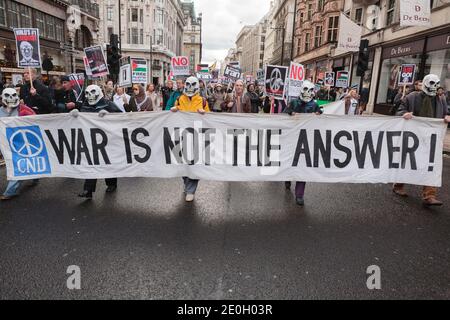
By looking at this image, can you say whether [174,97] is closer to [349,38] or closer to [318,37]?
[349,38]

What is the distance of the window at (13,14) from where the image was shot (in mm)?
24938

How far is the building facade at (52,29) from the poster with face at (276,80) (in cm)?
1282

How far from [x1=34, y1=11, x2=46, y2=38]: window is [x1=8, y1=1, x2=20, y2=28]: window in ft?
11.2

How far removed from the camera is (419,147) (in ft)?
17.6

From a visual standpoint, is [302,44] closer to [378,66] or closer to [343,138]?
[378,66]

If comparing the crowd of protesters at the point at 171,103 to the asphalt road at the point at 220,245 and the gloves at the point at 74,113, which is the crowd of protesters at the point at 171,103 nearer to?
the asphalt road at the point at 220,245

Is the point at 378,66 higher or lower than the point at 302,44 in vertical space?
lower

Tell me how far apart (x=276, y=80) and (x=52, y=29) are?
31.5m

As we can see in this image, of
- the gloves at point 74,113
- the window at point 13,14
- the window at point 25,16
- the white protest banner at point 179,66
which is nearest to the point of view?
the gloves at point 74,113

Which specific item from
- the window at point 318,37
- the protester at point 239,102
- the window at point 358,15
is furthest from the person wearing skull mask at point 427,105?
the window at point 318,37

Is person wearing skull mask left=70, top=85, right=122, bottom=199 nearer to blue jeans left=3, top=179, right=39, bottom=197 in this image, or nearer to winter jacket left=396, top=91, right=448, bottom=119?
blue jeans left=3, top=179, right=39, bottom=197
